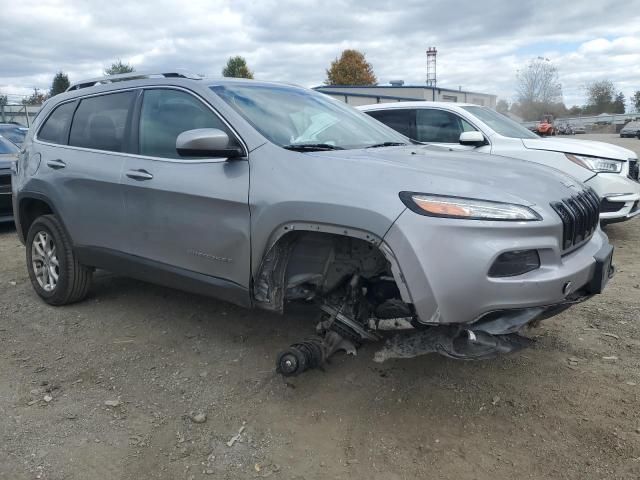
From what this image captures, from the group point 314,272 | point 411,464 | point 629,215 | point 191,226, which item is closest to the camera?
point 411,464

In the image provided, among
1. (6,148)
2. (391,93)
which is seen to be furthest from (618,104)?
(6,148)

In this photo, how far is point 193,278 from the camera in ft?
11.6

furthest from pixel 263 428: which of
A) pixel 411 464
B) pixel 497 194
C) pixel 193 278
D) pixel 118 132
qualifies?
pixel 118 132

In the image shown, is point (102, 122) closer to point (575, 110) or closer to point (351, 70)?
point (351, 70)

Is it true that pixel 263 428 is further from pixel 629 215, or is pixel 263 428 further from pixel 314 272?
pixel 629 215

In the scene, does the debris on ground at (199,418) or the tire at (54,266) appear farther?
the tire at (54,266)

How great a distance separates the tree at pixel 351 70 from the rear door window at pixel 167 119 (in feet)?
185

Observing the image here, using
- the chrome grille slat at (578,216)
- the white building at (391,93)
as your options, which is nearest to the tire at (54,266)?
the chrome grille slat at (578,216)

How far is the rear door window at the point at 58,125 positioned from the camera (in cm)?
459

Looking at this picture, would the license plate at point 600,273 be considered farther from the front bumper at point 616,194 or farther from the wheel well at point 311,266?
the front bumper at point 616,194

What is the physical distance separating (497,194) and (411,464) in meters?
1.32

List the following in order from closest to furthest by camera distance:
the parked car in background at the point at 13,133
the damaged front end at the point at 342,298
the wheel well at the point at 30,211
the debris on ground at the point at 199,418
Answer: the damaged front end at the point at 342,298
the debris on ground at the point at 199,418
the wheel well at the point at 30,211
the parked car in background at the point at 13,133

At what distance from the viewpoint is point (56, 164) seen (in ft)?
14.5

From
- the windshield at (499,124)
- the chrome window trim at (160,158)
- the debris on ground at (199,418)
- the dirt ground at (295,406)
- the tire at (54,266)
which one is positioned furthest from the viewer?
the windshield at (499,124)
